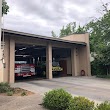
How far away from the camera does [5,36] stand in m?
15.9

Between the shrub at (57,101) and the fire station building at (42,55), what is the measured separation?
274 inches

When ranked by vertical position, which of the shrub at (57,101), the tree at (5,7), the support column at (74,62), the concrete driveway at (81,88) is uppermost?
the tree at (5,7)

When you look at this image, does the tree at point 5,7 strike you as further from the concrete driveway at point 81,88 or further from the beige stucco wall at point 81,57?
the beige stucco wall at point 81,57

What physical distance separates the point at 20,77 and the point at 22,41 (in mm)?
4797

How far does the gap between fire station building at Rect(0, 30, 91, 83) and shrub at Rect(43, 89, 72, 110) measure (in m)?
6.97

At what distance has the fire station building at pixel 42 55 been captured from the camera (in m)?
16.0

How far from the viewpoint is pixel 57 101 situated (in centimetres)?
669

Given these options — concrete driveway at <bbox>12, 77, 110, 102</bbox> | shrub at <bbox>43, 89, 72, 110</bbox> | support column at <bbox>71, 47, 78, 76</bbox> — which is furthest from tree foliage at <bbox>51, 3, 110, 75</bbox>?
shrub at <bbox>43, 89, 72, 110</bbox>

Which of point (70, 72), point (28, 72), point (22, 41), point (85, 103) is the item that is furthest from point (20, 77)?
point (85, 103)

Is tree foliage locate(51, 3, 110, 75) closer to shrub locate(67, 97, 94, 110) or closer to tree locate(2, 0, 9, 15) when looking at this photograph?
tree locate(2, 0, 9, 15)

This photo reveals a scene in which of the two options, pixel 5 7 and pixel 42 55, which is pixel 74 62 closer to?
pixel 42 55

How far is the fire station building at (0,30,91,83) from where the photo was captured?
15992mm

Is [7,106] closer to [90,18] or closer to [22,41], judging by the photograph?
[22,41]

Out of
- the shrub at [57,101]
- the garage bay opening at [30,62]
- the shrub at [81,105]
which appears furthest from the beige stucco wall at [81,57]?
the shrub at [81,105]
